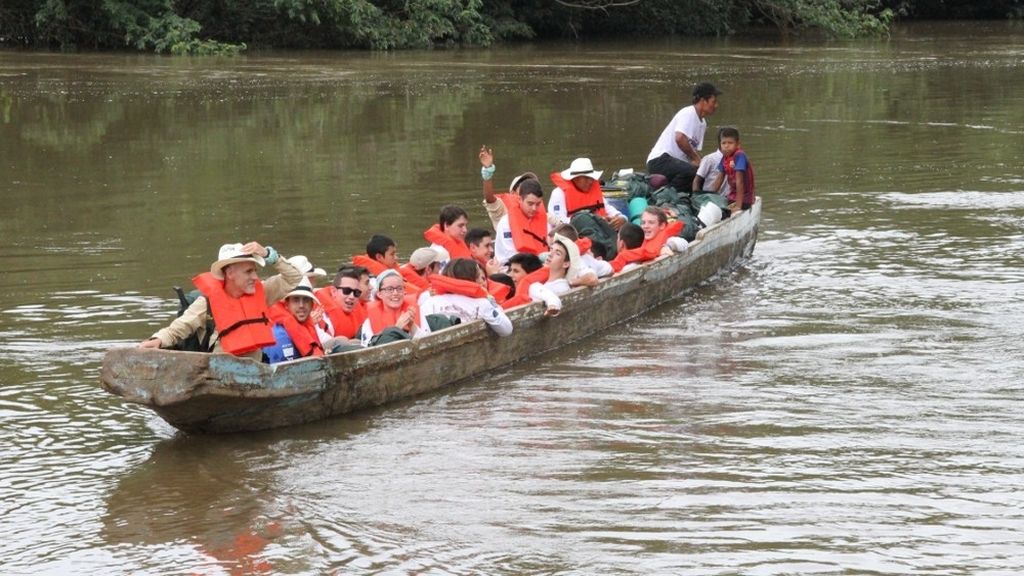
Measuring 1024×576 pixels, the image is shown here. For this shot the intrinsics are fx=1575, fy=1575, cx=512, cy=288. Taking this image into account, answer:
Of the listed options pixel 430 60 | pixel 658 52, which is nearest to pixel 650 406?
pixel 430 60

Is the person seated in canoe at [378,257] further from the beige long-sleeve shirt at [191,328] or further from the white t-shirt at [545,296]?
the beige long-sleeve shirt at [191,328]

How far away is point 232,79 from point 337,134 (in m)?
7.19

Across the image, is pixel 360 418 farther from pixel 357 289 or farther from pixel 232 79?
pixel 232 79

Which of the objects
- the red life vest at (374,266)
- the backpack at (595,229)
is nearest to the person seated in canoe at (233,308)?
the red life vest at (374,266)

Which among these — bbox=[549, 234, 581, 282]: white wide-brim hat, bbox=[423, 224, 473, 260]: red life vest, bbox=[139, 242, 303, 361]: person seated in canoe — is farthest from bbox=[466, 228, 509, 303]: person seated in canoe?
bbox=[139, 242, 303, 361]: person seated in canoe

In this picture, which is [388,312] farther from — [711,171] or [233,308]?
[711,171]

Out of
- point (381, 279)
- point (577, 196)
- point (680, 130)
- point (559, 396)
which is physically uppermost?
point (680, 130)

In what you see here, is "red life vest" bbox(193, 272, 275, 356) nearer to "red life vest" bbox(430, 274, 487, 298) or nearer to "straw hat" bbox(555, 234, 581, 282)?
"red life vest" bbox(430, 274, 487, 298)

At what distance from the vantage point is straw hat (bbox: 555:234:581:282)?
31.0ft

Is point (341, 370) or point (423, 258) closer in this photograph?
point (341, 370)

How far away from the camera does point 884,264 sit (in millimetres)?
11727

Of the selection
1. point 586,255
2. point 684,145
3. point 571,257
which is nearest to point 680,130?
point 684,145

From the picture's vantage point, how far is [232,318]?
24.2 ft

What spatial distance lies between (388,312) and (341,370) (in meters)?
0.83
